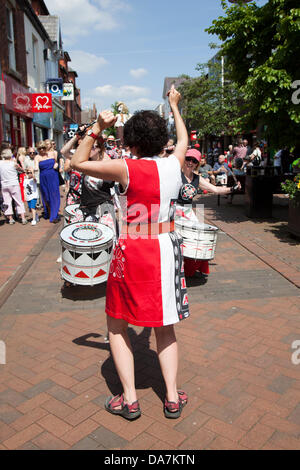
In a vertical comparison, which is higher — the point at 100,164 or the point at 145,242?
the point at 100,164

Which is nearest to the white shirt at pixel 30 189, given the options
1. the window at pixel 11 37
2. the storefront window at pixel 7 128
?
the storefront window at pixel 7 128

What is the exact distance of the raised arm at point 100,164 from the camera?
2236mm

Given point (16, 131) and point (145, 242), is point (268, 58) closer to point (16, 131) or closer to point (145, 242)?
point (145, 242)

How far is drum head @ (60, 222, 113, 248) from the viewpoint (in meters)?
4.57

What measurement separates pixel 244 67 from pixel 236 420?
8.77 metres

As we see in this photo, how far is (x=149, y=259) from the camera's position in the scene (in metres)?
2.39

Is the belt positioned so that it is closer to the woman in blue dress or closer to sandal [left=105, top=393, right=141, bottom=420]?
sandal [left=105, top=393, right=141, bottom=420]

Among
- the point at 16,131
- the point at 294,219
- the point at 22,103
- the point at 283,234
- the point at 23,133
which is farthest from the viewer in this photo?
the point at 23,133

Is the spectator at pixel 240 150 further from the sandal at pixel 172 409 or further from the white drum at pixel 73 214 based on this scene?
the sandal at pixel 172 409

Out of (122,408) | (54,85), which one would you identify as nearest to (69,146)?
(122,408)

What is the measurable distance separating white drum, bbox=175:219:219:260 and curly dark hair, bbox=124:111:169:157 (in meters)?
2.49

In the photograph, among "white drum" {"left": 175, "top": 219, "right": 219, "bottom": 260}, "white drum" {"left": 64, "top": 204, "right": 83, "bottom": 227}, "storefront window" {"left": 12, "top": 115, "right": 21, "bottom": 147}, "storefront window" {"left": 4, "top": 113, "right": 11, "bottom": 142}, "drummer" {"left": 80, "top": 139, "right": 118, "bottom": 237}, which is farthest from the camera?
"storefront window" {"left": 12, "top": 115, "right": 21, "bottom": 147}

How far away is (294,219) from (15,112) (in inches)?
475

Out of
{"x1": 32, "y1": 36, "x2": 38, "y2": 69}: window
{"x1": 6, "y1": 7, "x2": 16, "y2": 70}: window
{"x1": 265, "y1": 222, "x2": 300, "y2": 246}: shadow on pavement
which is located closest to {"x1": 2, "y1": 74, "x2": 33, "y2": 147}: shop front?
{"x1": 6, "y1": 7, "x2": 16, "y2": 70}: window
